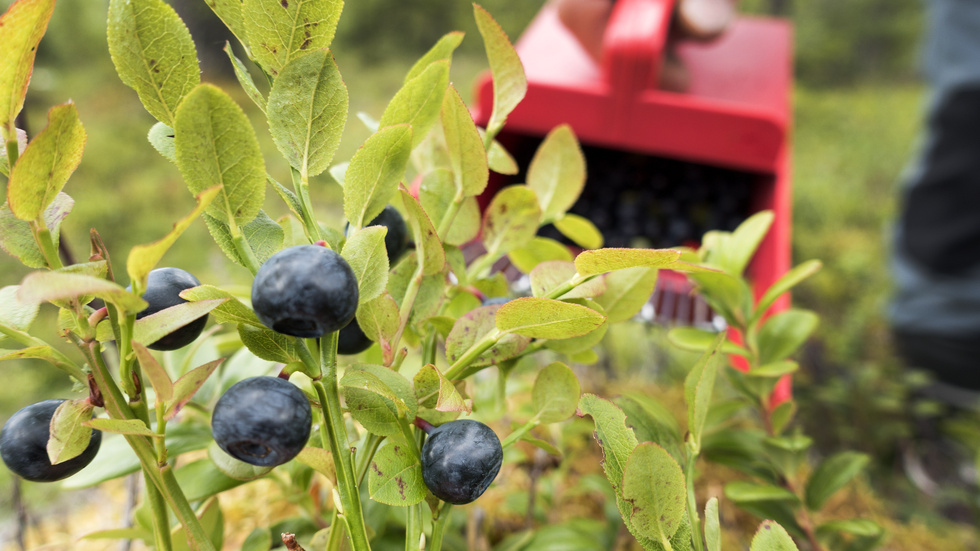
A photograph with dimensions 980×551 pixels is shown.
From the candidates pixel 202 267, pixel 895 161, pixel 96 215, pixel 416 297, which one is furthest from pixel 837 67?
pixel 416 297

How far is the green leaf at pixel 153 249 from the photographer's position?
0.59 ft

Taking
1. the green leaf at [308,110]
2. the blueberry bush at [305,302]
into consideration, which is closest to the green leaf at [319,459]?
the blueberry bush at [305,302]

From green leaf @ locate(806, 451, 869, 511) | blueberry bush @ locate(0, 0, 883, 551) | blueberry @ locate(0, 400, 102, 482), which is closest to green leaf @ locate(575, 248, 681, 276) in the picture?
blueberry bush @ locate(0, 0, 883, 551)

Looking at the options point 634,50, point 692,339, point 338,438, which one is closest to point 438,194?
point 338,438

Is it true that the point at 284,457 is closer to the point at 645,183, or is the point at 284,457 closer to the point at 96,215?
the point at 645,183

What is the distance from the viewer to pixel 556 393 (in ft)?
0.95

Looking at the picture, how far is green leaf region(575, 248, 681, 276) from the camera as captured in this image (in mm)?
221

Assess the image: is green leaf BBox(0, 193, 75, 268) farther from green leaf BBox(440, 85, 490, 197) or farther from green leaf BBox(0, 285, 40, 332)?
green leaf BBox(440, 85, 490, 197)

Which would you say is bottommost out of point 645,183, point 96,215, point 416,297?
point 96,215

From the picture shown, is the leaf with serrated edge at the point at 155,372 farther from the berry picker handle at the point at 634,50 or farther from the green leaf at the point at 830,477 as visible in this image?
the berry picker handle at the point at 634,50

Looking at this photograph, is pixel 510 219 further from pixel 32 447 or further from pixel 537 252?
pixel 32 447

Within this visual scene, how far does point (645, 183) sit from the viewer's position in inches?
45.7

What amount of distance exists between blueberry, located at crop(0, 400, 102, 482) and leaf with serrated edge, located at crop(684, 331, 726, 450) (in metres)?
0.25

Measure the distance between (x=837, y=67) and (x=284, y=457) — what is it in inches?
184
